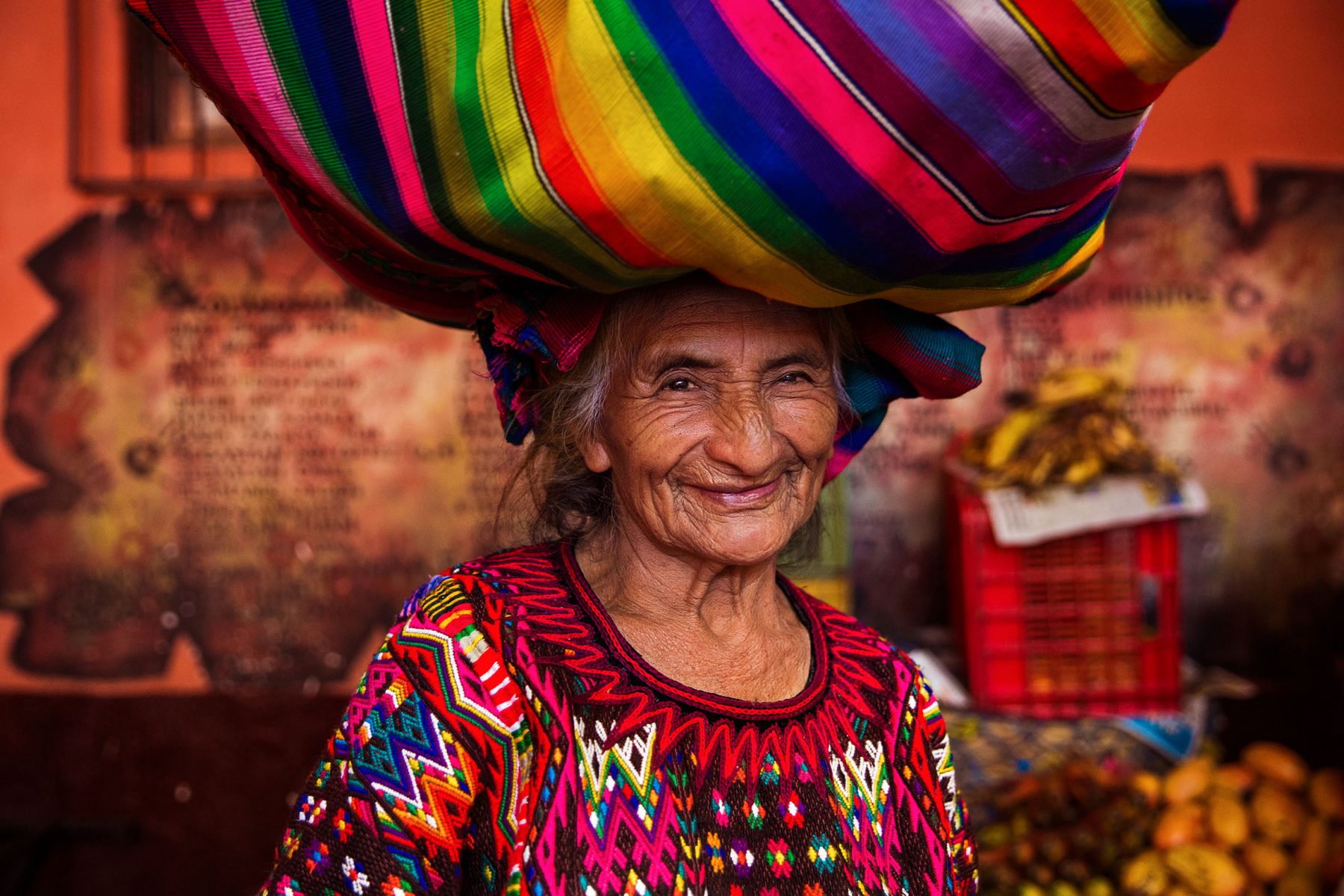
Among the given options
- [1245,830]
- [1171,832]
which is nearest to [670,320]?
[1171,832]

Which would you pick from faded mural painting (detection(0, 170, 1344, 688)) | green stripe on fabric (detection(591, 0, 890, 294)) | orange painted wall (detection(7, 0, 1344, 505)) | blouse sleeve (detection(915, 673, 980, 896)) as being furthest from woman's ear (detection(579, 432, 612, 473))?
orange painted wall (detection(7, 0, 1344, 505))

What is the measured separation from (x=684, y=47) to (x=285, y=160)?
47 cm

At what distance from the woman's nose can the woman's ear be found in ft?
0.59

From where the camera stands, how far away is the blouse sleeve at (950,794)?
1.69 meters

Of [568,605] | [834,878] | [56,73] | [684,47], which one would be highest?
[56,73]

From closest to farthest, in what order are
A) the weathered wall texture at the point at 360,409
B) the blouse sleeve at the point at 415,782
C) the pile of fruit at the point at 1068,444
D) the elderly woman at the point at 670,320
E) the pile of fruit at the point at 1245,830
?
1. the elderly woman at the point at 670,320
2. the blouse sleeve at the point at 415,782
3. the pile of fruit at the point at 1245,830
4. the pile of fruit at the point at 1068,444
5. the weathered wall texture at the point at 360,409

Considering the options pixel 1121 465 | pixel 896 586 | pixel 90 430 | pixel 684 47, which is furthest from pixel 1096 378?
pixel 90 430

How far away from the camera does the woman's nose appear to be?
1463 mm

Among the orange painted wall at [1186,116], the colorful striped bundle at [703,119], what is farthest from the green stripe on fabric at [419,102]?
the orange painted wall at [1186,116]

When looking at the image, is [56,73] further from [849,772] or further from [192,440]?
[849,772]

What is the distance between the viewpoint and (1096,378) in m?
3.90

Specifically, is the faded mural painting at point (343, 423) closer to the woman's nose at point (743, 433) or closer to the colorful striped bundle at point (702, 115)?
the woman's nose at point (743, 433)

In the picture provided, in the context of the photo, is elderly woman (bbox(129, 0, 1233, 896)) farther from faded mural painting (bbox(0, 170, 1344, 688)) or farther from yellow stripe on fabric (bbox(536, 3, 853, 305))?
faded mural painting (bbox(0, 170, 1344, 688))

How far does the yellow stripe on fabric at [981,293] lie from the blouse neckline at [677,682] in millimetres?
563
